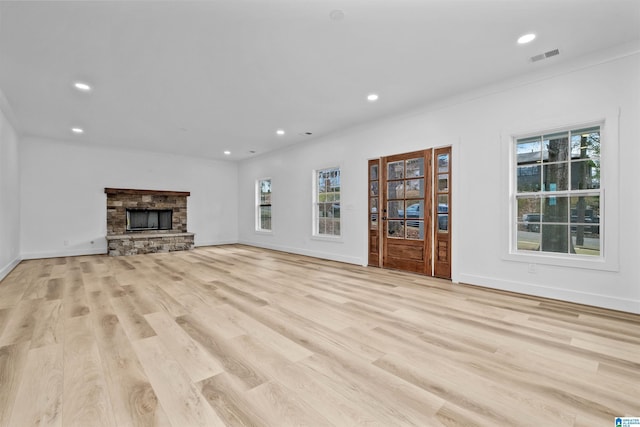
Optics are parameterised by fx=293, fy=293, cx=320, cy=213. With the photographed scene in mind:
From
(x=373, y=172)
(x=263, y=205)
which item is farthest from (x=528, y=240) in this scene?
(x=263, y=205)

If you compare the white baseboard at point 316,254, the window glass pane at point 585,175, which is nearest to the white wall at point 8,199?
the white baseboard at point 316,254

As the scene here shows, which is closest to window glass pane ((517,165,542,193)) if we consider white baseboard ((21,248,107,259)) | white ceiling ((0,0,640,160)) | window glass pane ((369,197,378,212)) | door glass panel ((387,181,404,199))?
white ceiling ((0,0,640,160))

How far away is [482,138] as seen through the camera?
3.94 m

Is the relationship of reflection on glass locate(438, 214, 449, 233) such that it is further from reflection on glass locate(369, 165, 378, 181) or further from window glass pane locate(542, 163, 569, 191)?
reflection on glass locate(369, 165, 378, 181)

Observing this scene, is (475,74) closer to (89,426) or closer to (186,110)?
(186,110)

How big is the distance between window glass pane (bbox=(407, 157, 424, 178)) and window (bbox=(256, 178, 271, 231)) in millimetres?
4352

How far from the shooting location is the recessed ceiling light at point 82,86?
3711mm

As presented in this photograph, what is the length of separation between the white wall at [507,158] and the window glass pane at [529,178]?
0.19 m

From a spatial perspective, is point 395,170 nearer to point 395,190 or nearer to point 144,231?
point 395,190

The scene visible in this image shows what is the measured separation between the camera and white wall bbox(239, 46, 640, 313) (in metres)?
2.94

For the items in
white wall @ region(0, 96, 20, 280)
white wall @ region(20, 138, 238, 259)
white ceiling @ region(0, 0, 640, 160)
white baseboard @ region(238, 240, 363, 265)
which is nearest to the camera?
white ceiling @ region(0, 0, 640, 160)

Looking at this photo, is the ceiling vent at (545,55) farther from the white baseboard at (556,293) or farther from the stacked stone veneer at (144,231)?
the stacked stone veneer at (144,231)

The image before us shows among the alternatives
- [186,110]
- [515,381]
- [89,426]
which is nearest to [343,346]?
[515,381]

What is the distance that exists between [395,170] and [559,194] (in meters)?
2.26
